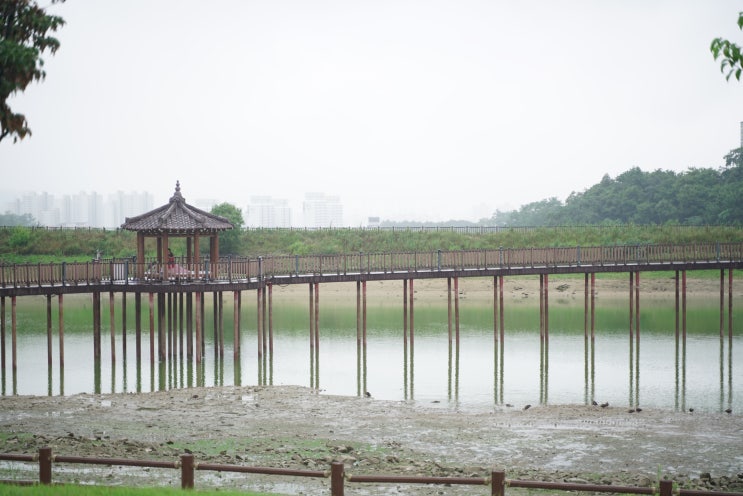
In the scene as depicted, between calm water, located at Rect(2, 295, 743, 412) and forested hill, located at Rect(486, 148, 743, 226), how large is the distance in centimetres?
4311

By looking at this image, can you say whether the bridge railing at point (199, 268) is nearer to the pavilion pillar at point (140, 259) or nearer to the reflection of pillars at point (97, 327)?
the pavilion pillar at point (140, 259)

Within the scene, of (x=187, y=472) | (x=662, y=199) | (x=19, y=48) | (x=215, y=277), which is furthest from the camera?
(x=662, y=199)

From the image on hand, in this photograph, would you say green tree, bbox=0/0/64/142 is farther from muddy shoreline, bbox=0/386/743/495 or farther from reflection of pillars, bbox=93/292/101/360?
reflection of pillars, bbox=93/292/101/360

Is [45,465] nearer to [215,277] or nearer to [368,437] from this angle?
[368,437]

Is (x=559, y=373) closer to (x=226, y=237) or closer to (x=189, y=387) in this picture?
(x=189, y=387)

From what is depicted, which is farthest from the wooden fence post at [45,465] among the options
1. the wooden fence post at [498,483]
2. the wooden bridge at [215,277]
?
the wooden bridge at [215,277]

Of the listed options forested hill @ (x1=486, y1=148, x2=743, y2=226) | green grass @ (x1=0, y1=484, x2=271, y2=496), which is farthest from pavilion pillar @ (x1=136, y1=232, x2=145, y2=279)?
forested hill @ (x1=486, y1=148, x2=743, y2=226)

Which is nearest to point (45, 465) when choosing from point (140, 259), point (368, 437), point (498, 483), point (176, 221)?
point (498, 483)

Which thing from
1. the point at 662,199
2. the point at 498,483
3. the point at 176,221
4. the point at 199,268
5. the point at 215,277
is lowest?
the point at 498,483

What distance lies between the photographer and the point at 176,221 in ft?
121

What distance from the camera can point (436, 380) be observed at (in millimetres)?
33625

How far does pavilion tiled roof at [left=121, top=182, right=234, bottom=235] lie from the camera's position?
36500mm

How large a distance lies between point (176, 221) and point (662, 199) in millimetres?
75928

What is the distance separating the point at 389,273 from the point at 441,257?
150 inches
